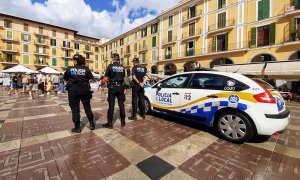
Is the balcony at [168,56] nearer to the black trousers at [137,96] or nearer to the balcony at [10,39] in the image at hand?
the black trousers at [137,96]

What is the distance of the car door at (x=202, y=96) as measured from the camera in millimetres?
3496

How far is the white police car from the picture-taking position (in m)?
2.95

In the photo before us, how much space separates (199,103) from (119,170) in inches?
91.3

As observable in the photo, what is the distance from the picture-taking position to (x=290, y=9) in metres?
15.1

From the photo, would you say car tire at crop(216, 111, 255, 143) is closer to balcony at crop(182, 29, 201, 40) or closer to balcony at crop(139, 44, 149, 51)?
balcony at crop(182, 29, 201, 40)

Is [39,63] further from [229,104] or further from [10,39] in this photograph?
[229,104]

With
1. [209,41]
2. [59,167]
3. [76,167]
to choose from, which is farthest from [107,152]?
[209,41]

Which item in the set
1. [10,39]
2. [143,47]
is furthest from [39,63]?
[143,47]

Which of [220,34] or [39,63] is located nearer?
[220,34]

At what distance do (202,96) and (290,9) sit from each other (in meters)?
18.3

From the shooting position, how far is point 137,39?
113 feet

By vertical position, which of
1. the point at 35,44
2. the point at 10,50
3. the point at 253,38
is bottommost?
the point at 253,38

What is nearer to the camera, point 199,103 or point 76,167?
point 76,167

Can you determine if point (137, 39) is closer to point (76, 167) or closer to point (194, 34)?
point (194, 34)
